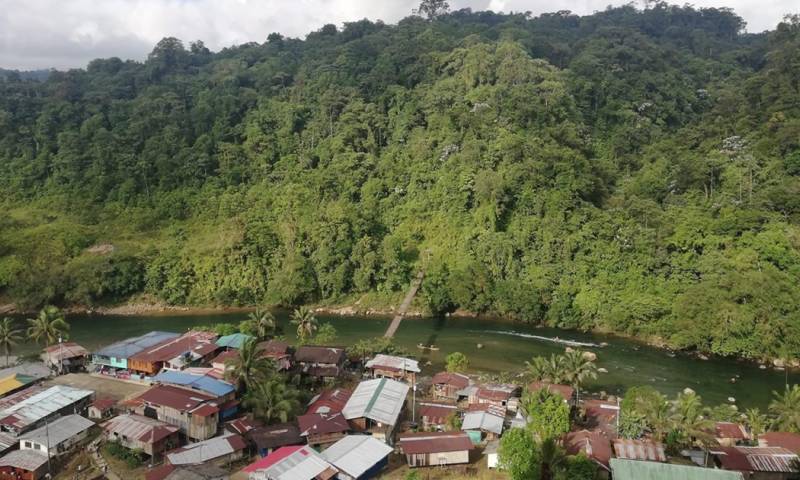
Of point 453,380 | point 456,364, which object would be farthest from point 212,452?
point 456,364

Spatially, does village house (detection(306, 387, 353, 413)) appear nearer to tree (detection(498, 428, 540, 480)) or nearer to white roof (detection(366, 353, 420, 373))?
white roof (detection(366, 353, 420, 373))

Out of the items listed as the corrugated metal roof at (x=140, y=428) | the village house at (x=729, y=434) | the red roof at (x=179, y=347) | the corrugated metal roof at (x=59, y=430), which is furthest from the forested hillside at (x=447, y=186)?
the corrugated metal roof at (x=59, y=430)

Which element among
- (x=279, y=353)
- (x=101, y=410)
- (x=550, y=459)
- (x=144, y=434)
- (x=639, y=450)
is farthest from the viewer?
(x=279, y=353)

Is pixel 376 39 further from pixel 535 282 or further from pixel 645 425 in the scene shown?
pixel 645 425

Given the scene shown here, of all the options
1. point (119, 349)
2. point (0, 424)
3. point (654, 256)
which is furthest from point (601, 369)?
point (0, 424)

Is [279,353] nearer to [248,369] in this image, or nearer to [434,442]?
[248,369]
